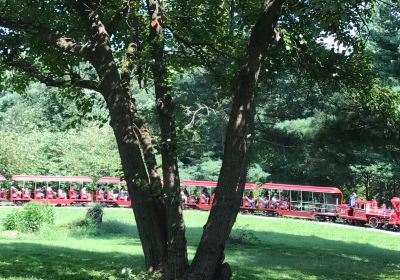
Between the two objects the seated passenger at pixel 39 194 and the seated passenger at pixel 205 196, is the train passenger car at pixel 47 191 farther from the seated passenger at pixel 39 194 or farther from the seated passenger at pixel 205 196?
the seated passenger at pixel 205 196

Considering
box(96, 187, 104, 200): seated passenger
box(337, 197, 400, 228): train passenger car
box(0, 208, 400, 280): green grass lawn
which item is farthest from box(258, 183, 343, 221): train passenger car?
box(96, 187, 104, 200): seated passenger

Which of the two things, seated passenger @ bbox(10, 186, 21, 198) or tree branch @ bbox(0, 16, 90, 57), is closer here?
tree branch @ bbox(0, 16, 90, 57)

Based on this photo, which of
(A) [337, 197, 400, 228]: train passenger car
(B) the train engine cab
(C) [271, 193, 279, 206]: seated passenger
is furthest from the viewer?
(C) [271, 193, 279, 206]: seated passenger

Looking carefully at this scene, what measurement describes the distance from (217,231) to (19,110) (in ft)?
224

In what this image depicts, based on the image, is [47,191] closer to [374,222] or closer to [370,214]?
[370,214]

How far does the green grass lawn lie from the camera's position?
36.2ft

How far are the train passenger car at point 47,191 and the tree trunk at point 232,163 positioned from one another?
3642cm

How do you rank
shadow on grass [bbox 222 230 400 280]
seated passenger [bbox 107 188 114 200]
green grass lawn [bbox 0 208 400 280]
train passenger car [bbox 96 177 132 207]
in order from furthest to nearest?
seated passenger [bbox 107 188 114 200] < train passenger car [bbox 96 177 132 207] < shadow on grass [bbox 222 230 400 280] < green grass lawn [bbox 0 208 400 280]

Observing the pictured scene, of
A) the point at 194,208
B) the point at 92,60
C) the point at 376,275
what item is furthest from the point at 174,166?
the point at 194,208

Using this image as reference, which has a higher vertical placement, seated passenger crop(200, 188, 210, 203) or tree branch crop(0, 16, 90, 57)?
tree branch crop(0, 16, 90, 57)

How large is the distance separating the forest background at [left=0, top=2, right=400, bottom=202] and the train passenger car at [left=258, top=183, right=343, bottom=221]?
177 cm

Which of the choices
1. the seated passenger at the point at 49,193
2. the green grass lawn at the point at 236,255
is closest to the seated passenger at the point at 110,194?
the seated passenger at the point at 49,193

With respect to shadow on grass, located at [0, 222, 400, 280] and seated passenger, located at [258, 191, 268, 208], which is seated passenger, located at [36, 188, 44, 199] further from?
shadow on grass, located at [0, 222, 400, 280]

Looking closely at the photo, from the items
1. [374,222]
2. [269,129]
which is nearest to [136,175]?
[269,129]
